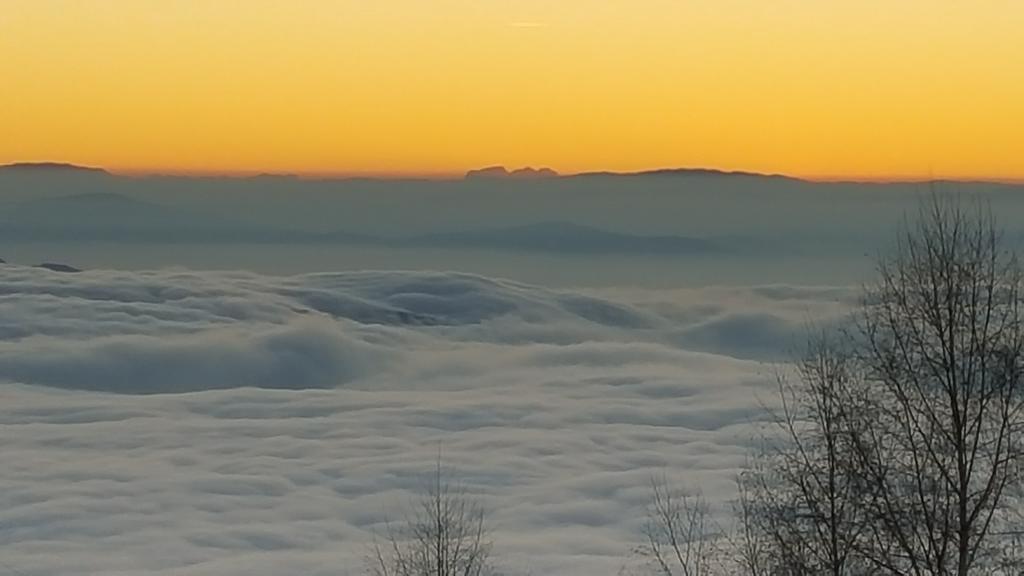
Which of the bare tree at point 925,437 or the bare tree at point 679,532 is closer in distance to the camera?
the bare tree at point 925,437

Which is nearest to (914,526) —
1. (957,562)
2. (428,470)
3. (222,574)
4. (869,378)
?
(957,562)

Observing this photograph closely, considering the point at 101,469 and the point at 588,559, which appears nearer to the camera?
the point at 588,559

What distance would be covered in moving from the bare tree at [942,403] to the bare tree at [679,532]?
5.38 metres

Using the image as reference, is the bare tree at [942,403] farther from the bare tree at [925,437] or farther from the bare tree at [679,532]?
the bare tree at [679,532]

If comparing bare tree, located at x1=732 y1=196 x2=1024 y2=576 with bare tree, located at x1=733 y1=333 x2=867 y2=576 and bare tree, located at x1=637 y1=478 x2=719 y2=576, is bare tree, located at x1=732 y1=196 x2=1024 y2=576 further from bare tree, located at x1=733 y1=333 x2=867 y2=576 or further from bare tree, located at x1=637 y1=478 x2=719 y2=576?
bare tree, located at x1=637 y1=478 x2=719 y2=576

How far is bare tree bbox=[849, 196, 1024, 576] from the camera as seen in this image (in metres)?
18.6

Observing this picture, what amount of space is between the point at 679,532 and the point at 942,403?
67.0 meters

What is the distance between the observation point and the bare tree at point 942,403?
61.0ft

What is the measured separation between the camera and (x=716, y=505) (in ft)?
→ 443

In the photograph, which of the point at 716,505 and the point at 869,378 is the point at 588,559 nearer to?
the point at 716,505

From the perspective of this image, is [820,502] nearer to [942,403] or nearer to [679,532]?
[942,403]

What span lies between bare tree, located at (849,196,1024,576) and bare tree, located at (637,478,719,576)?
5.38 metres

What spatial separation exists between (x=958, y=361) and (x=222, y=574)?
93406 millimetres

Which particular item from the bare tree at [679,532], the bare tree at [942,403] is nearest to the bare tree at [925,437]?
the bare tree at [942,403]
